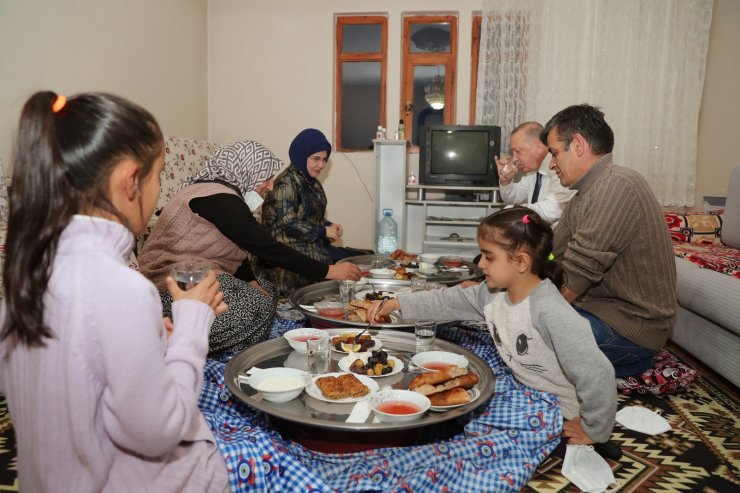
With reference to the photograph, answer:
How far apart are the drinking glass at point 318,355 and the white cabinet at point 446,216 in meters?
3.78

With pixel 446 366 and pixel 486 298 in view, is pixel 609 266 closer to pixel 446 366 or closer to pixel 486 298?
pixel 486 298

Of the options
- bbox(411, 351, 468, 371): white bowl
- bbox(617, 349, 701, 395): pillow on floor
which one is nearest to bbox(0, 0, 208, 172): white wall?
bbox(411, 351, 468, 371): white bowl

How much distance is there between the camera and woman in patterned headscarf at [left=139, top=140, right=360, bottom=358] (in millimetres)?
2557

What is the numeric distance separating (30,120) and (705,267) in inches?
137

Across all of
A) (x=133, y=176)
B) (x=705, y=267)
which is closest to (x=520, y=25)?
(x=705, y=267)

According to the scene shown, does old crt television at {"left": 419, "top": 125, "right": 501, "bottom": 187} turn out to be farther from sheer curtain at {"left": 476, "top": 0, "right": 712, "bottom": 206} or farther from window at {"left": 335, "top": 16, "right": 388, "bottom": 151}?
window at {"left": 335, "top": 16, "right": 388, "bottom": 151}

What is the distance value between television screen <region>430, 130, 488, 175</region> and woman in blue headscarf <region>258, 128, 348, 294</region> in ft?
5.71

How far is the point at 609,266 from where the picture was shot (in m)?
2.27

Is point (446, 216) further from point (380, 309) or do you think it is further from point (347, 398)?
point (347, 398)

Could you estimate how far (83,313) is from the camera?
0.88 m

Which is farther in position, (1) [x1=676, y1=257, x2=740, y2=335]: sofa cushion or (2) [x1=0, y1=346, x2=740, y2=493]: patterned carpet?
(1) [x1=676, y1=257, x2=740, y2=335]: sofa cushion

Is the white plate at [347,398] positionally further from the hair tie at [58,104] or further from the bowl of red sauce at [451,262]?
the bowl of red sauce at [451,262]

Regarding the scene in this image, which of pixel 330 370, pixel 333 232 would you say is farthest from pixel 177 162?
pixel 330 370

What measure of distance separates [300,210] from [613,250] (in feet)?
7.84
